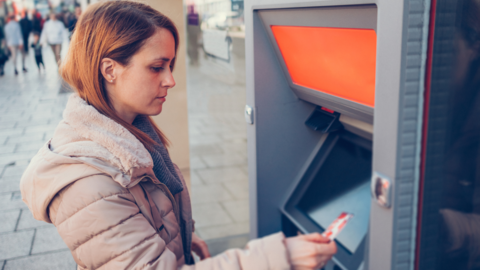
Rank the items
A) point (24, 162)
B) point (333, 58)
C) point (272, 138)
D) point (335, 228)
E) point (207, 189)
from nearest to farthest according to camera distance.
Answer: point (335, 228)
point (333, 58)
point (272, 138)
point (207, 189)
point (24, 162)

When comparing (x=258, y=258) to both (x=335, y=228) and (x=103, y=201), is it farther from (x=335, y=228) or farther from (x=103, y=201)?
(x=103, y=201)

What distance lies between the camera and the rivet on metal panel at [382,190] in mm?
A: 1044

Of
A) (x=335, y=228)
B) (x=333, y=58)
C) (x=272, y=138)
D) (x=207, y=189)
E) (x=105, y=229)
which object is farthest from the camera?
(x=207, y=189)

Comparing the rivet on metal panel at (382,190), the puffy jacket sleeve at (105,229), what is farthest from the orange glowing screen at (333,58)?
the puffy jacket sleeve at (105,229)

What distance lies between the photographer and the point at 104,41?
1156 mm

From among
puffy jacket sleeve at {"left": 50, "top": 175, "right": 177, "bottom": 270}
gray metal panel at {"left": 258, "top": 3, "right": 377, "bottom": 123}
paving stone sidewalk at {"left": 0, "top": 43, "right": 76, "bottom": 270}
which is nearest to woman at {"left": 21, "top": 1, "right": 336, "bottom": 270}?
puffy jacket sleeve at {"left": 50, "top": 175, "right": 177, "bottom": 270}

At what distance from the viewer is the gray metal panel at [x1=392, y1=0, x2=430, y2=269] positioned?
3.06 feet

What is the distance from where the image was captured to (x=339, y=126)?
1.72 metres

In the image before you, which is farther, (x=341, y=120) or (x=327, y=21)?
(x=341, y=120)

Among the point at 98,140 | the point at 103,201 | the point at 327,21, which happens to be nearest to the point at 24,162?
the point at 98,140

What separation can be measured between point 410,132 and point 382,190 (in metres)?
0.18

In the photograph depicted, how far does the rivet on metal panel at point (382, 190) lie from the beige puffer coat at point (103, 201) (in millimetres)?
→ 288

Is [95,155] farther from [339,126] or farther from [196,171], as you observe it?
[196,171]

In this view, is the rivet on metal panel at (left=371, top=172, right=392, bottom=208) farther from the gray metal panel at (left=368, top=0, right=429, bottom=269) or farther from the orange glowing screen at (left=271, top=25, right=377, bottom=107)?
the orange glowing screen at (left=271, top=25, right=377, bottom=107)
